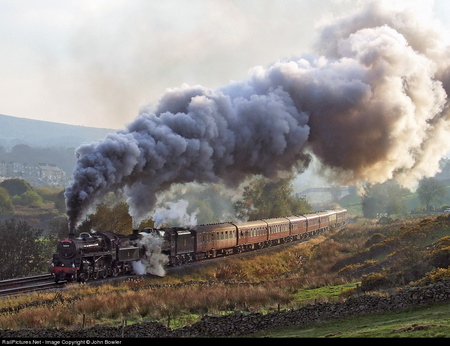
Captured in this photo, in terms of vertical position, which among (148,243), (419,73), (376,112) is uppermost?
(419,73)

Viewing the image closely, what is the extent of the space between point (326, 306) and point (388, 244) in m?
21.4

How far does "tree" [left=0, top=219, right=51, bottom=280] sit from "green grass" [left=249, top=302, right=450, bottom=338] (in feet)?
112

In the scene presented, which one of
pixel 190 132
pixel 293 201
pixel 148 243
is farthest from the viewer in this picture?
pixel 293 201

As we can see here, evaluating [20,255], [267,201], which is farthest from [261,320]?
[267,201]

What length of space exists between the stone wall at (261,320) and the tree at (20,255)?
30.8 m

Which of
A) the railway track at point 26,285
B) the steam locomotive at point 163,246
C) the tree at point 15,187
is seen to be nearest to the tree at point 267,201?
the steam locomotive at point 163,246

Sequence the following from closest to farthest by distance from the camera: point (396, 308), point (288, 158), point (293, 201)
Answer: point (396, 308) → point (288, 158) → point (293, 201)

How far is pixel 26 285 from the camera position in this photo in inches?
1011

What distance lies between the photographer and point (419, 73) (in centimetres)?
3841

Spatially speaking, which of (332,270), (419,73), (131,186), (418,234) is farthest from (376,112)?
(131,186)

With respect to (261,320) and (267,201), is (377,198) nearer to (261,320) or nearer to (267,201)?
(267,201)

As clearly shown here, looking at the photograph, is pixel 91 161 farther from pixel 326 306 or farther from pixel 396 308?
pixel 396 308

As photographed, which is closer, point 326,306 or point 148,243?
point 326,306

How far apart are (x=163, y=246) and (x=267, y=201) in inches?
1941
